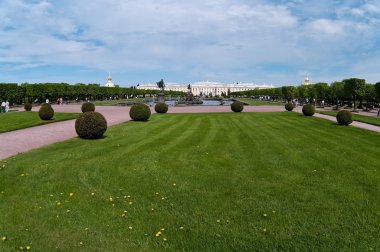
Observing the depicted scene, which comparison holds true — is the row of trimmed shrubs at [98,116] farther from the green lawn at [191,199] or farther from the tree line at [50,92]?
the tree line at [50,92]

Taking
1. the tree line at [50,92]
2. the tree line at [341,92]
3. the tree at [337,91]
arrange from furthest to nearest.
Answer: the tree line at [50,92] < the tree at [337,91] < the tree line at [341,92]

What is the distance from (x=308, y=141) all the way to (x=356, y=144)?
201 cm

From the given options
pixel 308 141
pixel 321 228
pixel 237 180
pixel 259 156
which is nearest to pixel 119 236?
pixel 321 228

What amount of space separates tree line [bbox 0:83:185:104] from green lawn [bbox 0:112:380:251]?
4546 cm

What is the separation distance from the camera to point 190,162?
11703 mm

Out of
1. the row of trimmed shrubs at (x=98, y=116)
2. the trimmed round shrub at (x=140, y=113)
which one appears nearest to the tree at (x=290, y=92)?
the row of trimmed shrubs at (x=98, y=116)

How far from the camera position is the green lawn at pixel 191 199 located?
5961 mm

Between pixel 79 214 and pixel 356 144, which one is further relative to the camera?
pixel 356 144

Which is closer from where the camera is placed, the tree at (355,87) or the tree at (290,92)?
the tree at (355,87)

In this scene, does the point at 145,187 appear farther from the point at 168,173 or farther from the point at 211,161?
the point at 211,161

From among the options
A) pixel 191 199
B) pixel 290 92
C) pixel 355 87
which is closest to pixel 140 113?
pixel 191 199

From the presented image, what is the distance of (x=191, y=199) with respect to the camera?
795 cm

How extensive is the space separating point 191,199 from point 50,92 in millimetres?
64836

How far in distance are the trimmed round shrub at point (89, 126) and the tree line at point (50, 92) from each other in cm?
4143
